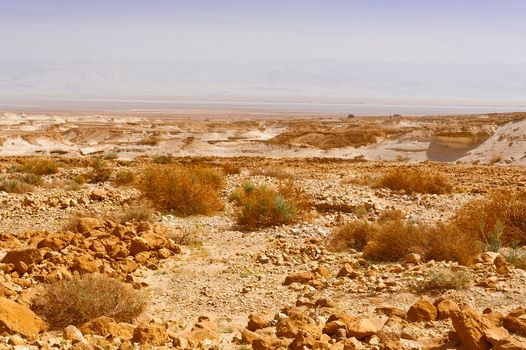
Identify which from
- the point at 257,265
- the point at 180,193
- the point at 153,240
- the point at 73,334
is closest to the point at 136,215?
the point at 180,193

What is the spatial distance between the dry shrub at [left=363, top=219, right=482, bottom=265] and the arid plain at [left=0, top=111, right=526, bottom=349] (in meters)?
0.02

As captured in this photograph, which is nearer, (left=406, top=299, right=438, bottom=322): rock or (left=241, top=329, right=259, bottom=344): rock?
(left=241, top=329, right=259, bottom=344): rock

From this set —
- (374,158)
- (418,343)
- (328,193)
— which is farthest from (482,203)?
(374,158)

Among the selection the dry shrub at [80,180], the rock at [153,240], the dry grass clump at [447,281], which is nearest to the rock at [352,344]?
the dry grass clump at [447,281]

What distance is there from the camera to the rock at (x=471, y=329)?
4773mm

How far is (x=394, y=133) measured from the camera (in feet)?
133

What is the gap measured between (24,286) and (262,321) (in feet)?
9.71

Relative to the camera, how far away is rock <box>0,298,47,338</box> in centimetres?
524

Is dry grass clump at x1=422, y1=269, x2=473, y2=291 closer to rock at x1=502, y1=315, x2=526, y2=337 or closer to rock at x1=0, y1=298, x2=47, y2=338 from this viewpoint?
rock at x1=502, y1=315, x2=526, y2=337

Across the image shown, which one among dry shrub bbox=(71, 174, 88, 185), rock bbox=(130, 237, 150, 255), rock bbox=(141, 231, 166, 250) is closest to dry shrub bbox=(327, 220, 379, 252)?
rock bbox=(141, 231, 166, 250)

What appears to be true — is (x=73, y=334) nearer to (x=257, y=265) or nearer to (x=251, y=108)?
(x=257, y=265)

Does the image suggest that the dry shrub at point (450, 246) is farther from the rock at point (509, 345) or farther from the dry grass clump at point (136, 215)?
the dry grass clump at point (136, 215)

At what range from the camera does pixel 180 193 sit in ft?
42.0

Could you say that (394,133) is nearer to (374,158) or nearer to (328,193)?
(374,158)
